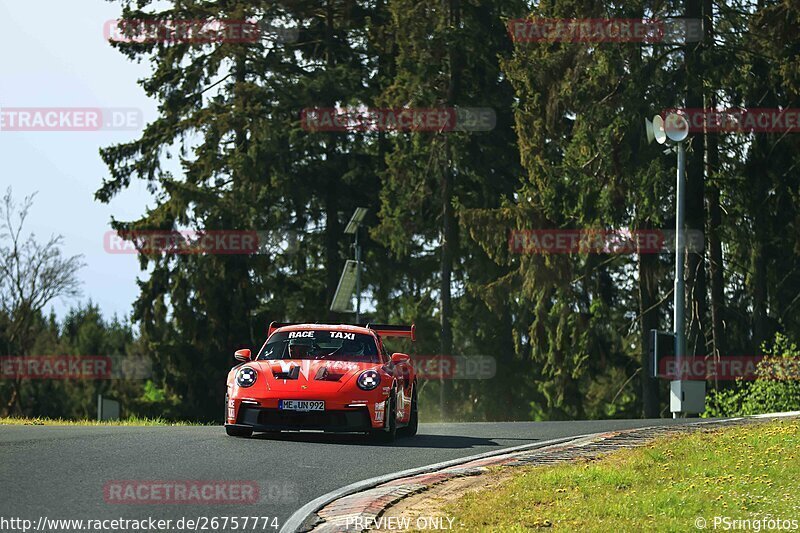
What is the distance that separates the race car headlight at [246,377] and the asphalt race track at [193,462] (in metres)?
0.72

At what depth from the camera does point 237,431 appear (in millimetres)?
16203

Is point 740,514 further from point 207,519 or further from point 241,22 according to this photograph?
point 241,22

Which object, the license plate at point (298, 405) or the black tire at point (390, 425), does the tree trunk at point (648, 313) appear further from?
the license plate at point (298, 405)

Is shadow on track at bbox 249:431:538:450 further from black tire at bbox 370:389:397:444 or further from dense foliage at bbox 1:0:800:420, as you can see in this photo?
dense foliage at bbox 1:0:800:420

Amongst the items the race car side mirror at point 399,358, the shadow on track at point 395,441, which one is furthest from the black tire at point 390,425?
the race car side mirror at point 399,358

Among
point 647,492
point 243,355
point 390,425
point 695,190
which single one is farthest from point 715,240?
point 647,492

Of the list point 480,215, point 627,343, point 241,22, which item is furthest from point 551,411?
point 241,22

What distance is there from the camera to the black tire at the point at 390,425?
1614cm

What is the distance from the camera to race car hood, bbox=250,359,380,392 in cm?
1588

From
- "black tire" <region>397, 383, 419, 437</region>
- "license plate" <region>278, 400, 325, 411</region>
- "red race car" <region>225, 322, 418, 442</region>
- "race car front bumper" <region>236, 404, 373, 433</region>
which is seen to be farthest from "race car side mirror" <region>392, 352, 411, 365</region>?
"license plate" <region>278, 400, 325, 411</region>

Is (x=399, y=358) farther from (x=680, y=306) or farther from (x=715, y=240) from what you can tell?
(x=715, y=240)

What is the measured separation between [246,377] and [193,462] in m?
3.93

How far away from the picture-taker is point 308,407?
51.5 feet

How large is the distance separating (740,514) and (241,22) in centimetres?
4061
